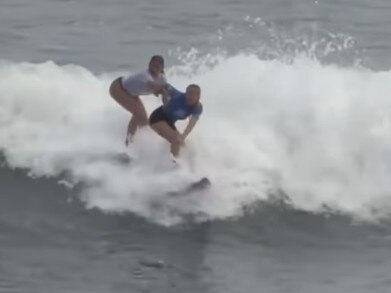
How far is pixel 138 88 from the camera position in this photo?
21016 millimetres

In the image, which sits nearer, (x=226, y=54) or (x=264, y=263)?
(x=264, y=263)

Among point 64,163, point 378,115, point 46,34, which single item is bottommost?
point 64,163

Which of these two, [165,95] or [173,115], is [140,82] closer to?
[165,95]

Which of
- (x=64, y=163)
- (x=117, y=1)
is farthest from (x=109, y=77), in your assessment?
(x=117, y=1)

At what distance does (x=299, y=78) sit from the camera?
24.2m

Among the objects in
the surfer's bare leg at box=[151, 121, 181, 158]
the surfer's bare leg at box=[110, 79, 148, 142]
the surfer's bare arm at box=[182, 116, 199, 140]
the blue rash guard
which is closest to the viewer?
the surfer's bare arm at box=[182, 116, 199, 140]

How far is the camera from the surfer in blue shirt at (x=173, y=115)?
20.5 metres

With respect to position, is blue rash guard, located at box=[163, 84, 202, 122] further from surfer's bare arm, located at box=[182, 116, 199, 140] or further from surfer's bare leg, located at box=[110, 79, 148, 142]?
surfer's bare leg, located at box=[110, 79, 148, 142]

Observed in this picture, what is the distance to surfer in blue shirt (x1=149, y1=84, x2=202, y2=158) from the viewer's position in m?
20.5

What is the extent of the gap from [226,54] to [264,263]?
26.4ft

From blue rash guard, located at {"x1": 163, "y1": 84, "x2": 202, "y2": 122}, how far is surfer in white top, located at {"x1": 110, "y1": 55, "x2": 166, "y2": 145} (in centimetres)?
22

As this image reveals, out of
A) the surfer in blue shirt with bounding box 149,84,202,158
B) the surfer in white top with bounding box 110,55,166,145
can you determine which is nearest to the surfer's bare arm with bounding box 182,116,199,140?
the surfer in blue shirt with bounding box 149,84,202,158

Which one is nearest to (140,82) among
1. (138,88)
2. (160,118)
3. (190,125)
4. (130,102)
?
(138,88)

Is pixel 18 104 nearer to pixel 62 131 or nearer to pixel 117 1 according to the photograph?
pixel 62 131
